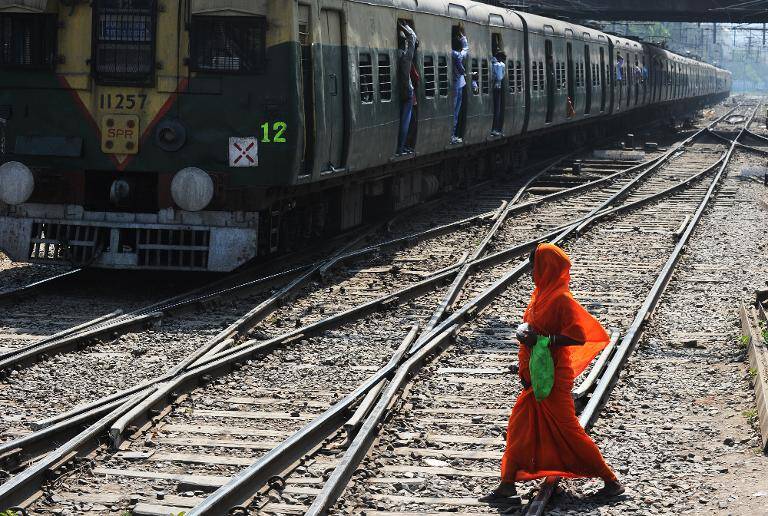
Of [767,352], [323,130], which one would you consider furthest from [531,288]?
[767,352]

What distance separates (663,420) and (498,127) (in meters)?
15.0

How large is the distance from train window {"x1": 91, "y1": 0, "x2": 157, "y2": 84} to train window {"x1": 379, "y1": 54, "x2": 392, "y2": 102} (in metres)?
4.01

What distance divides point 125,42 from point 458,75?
314 inches

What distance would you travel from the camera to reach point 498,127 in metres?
22.9

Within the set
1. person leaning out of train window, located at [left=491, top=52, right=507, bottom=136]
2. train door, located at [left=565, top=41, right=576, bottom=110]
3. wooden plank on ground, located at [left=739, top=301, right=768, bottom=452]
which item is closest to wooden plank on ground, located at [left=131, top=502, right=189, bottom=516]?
wooden plank on ground, located at [left=739, top=301, right=768, bottom=452]

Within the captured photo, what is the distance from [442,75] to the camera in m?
18.6

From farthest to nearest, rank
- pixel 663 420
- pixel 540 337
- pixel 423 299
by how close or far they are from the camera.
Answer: pixel 423 299, pixel 663 420, pixel 540 337

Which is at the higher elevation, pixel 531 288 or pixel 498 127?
pixel 498 127

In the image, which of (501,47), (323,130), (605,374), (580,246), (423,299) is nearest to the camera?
(605,374)

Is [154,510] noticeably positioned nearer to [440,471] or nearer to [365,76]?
[440,471]

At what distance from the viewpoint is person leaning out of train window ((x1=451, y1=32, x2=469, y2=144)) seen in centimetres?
1945

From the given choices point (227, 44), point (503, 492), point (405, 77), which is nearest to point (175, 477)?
point (503, 492)

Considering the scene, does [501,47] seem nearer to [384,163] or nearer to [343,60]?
[384,163]

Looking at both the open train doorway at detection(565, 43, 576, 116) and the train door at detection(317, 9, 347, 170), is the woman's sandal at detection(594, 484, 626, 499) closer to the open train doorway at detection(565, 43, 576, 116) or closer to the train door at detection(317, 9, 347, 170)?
the train door at detection(317, 9, 347, 170)
